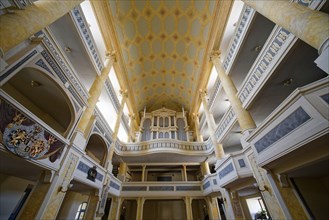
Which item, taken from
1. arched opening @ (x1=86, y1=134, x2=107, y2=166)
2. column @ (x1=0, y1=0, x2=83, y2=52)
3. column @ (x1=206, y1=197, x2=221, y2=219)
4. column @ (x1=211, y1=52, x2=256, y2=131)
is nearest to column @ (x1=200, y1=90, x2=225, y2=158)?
column @ (x1=211, y1=52, x2=256, y2=131)

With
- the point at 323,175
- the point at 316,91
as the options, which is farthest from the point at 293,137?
the point at 323,175

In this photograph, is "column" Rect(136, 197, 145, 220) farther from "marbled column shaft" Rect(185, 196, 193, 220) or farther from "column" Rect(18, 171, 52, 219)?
"column" Rect(18, 171, 52, 219)

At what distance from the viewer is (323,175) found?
12.9 ft

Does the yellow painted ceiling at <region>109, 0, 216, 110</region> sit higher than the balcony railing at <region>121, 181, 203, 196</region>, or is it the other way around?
the yellow painted ceiling at <region>109, 0, 216, 110</region>

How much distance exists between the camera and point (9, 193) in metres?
6.05

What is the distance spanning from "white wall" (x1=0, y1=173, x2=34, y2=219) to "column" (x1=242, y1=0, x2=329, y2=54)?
10.5 meters

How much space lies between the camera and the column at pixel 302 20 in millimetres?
2504

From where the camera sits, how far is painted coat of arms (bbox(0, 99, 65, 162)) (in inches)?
118

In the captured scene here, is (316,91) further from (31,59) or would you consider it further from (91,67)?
(91,67)

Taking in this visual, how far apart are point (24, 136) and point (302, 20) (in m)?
6.53

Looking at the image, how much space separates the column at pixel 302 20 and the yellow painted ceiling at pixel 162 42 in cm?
633

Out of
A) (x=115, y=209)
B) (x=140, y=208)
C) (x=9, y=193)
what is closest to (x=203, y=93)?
(x=140, y=208)

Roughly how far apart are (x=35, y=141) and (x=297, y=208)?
6.60 m

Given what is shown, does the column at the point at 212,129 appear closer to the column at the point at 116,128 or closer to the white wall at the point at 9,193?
the column at the point at 116,128
